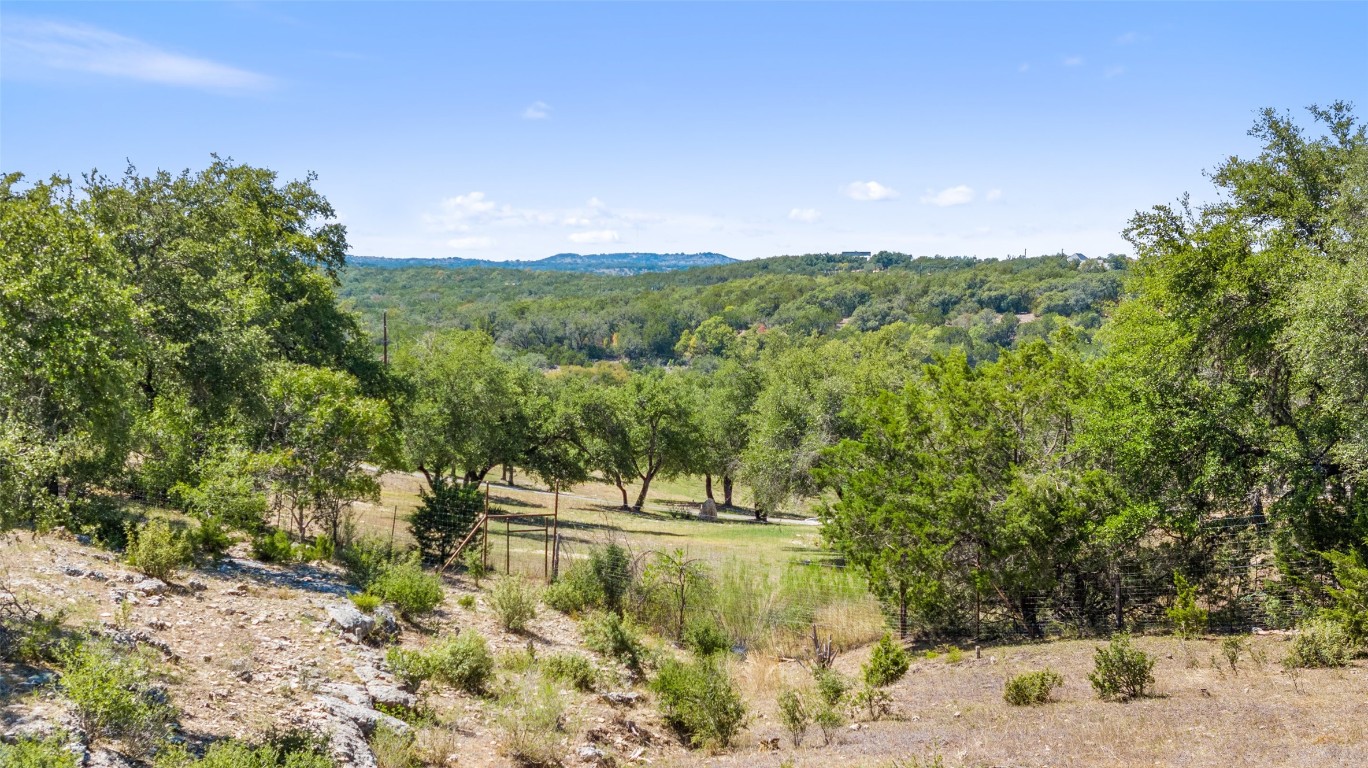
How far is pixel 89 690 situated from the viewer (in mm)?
7508

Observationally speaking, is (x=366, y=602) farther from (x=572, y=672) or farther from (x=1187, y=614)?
(x=1187, y=614)

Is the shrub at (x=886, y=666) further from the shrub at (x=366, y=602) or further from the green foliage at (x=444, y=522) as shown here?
the green foliage at (x=444, y=522)

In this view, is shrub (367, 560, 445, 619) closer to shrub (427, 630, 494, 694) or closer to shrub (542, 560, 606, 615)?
shrub (427, 630, 494, 694)

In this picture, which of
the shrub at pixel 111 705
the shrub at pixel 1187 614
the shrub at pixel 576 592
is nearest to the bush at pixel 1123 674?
the shrub at pixel 1187 614

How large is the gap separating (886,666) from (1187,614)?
551 centimetres

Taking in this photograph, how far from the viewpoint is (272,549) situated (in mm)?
16422

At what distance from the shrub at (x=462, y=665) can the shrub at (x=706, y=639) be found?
188 inches

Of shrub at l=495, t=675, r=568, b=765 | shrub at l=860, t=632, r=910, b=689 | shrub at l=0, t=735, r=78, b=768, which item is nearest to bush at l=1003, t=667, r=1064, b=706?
shrub at l=860, t=632, r=910, b=689

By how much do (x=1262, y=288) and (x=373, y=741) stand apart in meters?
17.3

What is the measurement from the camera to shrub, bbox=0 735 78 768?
624 centimetres

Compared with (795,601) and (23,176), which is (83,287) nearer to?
(23,176)

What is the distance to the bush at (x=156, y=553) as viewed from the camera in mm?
12953

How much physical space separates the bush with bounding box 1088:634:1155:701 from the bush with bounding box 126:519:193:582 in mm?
13628

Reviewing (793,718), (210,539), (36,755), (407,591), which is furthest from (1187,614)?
(210,539)
